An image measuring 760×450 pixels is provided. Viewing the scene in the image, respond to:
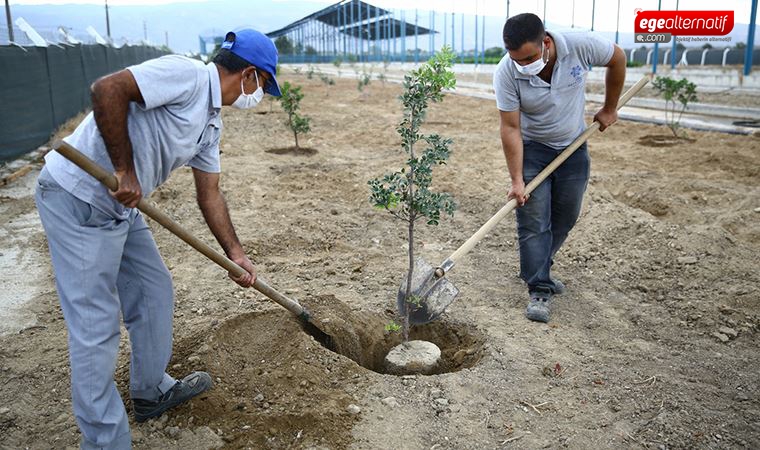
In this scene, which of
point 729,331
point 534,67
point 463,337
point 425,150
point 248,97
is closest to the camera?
point 248,97

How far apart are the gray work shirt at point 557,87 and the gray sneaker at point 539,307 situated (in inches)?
39.4

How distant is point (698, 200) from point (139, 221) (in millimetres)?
5543

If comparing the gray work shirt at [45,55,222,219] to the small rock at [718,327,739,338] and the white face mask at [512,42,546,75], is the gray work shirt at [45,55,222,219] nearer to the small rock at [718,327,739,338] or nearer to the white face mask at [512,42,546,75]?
the white face mask at [512,42,546,75]

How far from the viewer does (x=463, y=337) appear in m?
3.75

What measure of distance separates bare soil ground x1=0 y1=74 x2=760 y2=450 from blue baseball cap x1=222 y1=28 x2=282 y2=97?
1548mm

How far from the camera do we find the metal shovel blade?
356 centimetres

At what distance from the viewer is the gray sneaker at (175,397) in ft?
9.09

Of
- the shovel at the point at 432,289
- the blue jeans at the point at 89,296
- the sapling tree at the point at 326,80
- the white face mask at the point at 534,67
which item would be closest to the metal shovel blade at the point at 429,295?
the shovel at the point at 432,289

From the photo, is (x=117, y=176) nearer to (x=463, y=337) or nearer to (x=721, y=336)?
(x=463, y=337)

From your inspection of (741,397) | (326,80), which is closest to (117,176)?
(741,397)

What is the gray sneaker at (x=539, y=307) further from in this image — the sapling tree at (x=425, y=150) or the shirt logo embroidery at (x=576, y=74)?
the shirt logo embroidery at (x=576, y=74)

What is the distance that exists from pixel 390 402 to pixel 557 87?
6.81 feet

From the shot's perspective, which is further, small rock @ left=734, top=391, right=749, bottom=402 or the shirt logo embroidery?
the shirt logo embroidery

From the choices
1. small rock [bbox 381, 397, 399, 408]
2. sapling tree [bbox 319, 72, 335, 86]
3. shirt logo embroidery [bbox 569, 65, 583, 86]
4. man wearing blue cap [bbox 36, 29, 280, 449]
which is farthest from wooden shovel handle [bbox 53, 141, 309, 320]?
sapling tree [bbox 319, 72, 335, 86]
